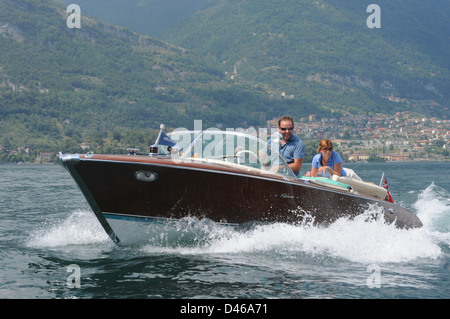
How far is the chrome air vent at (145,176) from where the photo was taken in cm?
802

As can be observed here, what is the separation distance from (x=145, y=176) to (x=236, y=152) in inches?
58.4

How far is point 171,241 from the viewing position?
28.2ft

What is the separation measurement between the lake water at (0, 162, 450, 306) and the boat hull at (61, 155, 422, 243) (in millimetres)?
277

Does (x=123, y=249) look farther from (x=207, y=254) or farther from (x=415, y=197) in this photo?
(x=415, y=197)

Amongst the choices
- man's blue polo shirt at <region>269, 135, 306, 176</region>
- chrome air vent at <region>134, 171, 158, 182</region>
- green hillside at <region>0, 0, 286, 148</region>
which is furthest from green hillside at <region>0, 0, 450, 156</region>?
chrome air vent at <region>134, 171, 158, 182</region>

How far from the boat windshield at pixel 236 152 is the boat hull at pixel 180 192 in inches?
10.2

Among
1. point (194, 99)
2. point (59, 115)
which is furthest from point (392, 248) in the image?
point (194, 99)

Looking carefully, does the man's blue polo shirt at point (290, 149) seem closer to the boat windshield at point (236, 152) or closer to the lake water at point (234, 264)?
the boat windshield at point (236, 152)

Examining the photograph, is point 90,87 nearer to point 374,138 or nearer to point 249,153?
point 374,138

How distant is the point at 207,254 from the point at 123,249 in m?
1.34

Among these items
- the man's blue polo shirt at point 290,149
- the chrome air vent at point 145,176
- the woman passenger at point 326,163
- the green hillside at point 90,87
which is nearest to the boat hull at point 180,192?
the chrome air vent at point 145,176

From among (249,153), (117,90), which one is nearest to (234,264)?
(249,153)

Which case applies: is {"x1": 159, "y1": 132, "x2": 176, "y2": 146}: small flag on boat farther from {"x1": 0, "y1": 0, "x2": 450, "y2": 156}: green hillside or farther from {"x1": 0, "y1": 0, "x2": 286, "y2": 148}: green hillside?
{"x1": 0, "y1": 0, "x2": 450, "y2": 156}: green hillside

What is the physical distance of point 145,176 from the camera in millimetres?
8047
